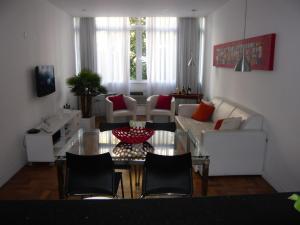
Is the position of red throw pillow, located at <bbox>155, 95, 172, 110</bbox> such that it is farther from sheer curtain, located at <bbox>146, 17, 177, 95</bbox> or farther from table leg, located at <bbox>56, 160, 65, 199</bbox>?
table leg, located at <bbox>56, 160, 65, 199</bbox>

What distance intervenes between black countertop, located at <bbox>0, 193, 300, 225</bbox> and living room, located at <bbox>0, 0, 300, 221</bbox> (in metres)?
2.15

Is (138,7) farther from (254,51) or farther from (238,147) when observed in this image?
(238,147)

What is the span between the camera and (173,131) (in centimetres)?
367

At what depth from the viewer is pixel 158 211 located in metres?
1.20

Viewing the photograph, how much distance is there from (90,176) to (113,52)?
5611 mm

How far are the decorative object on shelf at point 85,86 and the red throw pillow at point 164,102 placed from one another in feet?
4.69

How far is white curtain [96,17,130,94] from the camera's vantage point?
294 inches

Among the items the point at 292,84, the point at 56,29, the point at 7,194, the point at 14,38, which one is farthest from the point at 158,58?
the point at 7,194

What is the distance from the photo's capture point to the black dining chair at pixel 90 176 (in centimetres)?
244

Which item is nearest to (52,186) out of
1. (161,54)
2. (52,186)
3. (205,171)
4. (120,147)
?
(52,186)

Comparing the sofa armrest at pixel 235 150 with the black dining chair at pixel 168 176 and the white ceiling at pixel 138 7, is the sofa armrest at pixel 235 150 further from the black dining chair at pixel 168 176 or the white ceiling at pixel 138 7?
the white ceiling at pixel 138 7

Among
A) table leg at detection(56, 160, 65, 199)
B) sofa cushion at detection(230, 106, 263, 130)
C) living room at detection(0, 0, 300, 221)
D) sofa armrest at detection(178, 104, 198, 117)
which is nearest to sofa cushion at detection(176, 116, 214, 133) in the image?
sofa armrest at detection(178, 104, 198, 117)

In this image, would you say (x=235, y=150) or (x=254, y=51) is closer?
(x=235, y=150)

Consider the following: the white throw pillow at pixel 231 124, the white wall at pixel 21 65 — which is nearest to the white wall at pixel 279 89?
the white throw pillow at pixel 231 124
